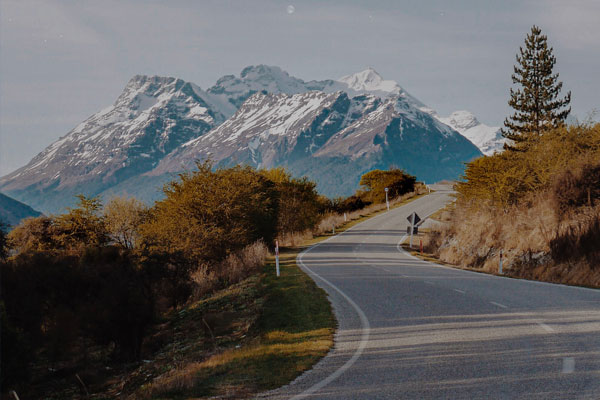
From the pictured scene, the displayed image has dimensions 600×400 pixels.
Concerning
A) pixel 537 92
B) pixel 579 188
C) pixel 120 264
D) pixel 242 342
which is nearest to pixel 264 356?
pixel 242 342

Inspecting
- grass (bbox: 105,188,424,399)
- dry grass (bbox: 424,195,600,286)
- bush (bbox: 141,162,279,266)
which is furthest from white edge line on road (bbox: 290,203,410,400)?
bush (bbox: 141,162,279,266)

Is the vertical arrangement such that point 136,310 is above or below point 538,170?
below

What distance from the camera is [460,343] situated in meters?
8.33

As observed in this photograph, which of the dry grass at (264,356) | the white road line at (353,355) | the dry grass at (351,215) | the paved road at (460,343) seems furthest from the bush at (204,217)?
the dry grass at (351,215)

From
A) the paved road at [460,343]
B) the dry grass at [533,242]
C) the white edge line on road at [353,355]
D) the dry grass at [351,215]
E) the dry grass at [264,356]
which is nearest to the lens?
the paved road at [460,343]

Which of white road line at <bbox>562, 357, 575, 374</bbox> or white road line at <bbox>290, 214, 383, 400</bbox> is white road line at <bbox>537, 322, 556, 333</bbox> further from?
white road line at <bbox>290, 214, 383, 400</bbox>

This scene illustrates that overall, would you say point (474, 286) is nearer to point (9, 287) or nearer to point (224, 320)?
point (224, 320)

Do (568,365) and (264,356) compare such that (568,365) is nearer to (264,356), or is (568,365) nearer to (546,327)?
(546,327)

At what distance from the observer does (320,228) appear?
50.6 m

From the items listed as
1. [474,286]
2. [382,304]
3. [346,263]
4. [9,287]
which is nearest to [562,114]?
[346,263]

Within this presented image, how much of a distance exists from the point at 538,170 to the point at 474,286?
14.7 metres

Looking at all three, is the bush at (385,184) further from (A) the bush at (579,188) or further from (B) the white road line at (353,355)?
(B) the white road line at (353,355)

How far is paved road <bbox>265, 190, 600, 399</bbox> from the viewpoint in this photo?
616 cm

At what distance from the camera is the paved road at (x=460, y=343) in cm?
616
